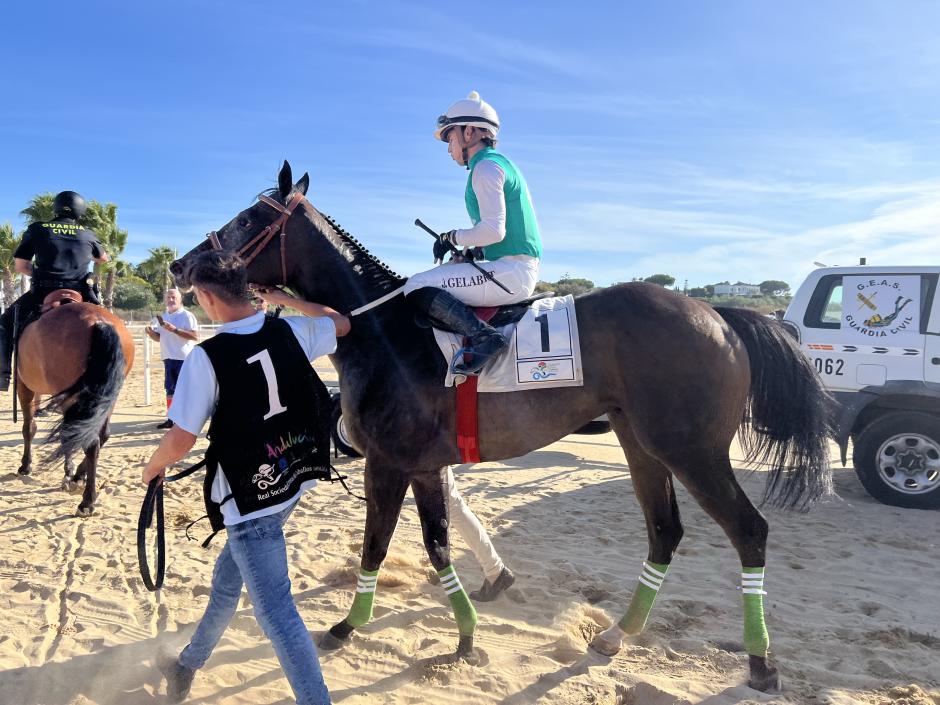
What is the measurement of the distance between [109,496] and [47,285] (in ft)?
7.29

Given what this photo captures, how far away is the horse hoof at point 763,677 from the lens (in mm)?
3139

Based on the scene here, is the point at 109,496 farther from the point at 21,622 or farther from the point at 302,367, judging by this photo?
the point at 302,367

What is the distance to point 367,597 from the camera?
3520mm

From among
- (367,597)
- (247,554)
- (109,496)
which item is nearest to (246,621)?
(367,597)

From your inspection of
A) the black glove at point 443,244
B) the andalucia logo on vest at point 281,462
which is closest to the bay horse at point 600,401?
the black glove at point 443,244

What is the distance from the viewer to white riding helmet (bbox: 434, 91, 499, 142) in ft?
11.4

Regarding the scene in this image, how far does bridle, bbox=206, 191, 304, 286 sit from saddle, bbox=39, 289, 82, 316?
368 centimetres

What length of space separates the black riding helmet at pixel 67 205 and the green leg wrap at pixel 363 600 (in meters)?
5.31

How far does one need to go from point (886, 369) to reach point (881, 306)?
66 centimetres

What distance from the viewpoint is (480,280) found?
337 cm

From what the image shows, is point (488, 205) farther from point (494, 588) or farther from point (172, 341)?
point (172, 341)

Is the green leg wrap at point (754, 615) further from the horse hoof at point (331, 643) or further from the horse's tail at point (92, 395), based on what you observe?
the horse's tail at point (92, 395)

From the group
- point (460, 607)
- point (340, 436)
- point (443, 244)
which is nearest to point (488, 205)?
point (443, 244)

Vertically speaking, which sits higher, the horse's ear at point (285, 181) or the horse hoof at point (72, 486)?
the horse's ear at point (285, 181)
